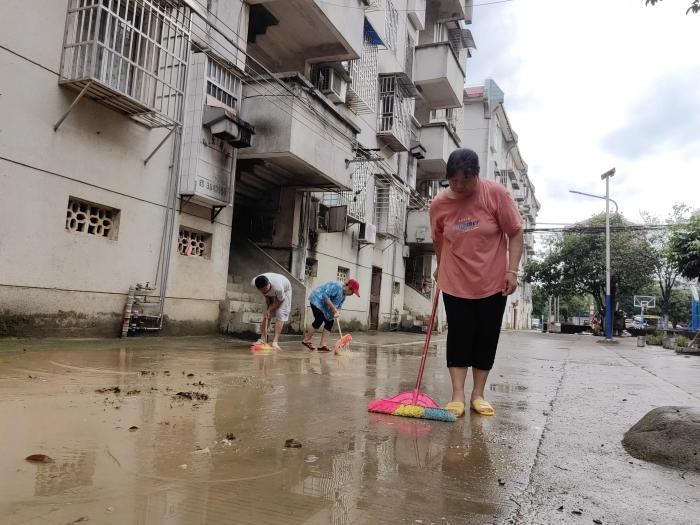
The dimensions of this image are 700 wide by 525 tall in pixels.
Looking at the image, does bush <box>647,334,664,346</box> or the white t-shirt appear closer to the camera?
the white t-shirt

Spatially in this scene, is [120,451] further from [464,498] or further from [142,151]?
[142,151]

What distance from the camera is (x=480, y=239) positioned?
3.30 metres

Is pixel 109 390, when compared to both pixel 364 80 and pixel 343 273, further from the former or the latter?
pixel 364 80

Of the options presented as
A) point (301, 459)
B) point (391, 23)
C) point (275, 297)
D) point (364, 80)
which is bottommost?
point (301, 459)

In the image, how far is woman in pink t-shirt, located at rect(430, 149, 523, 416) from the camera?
10.7 feet

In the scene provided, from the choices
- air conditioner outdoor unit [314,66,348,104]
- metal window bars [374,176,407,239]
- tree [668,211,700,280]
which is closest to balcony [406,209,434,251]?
metal window bars [374,176,407,239]

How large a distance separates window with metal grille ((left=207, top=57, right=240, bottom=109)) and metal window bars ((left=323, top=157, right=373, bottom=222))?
430 cm

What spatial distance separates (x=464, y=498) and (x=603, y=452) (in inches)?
41.2

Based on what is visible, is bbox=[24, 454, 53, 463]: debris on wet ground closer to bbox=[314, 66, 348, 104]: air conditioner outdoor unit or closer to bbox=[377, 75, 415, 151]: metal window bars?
bbox=[314, 66, 348, 104]: air conditioner outdoor unit

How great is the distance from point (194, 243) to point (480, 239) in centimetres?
642

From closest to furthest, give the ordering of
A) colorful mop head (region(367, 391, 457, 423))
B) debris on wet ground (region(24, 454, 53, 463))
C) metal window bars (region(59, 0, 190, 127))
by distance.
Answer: debris on wet ground (region(24, 454, 53, 463)), colorful mop head (region(367, 391, 457, 423)), metal window bars (region(59, 0, 190, 127))

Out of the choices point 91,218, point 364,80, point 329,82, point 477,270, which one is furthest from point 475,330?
point 364,80

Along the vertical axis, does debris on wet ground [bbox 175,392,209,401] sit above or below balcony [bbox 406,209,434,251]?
below

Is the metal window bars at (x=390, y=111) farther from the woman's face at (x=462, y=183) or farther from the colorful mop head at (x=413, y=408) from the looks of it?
the colorful mop head at (x=413, y=408)
